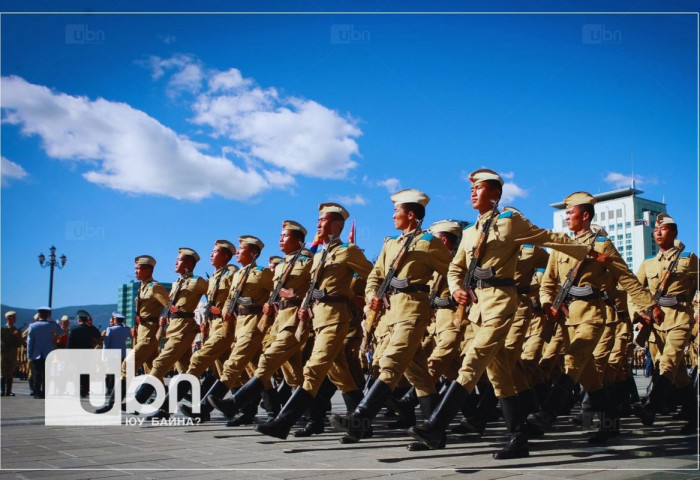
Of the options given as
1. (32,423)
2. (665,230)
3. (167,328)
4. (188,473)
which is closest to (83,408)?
(32,423)

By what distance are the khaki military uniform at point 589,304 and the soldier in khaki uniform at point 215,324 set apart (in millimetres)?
4285

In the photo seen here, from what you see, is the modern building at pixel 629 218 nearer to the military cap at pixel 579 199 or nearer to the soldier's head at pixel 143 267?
the soldier's head at pixel 143 267

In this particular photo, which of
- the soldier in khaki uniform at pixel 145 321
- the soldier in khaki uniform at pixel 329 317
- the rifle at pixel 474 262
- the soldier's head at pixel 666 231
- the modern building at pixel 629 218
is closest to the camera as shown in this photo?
the rifle at pixel 474 262

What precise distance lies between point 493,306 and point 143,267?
22.8 ft

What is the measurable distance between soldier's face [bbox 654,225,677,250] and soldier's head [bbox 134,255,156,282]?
7.62m

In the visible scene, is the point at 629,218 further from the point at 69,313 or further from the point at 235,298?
the point at 235,298

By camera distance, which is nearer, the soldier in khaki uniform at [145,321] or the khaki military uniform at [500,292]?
the khaki military uniform at [500,292]

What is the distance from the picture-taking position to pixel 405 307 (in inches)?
257

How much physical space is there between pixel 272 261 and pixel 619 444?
653 cm

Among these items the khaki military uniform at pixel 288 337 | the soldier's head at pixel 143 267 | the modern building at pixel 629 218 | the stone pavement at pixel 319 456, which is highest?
the modern building at pixel 629 218

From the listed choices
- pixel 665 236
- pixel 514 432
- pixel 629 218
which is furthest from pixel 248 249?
pixel 629 218

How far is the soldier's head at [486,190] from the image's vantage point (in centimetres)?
636

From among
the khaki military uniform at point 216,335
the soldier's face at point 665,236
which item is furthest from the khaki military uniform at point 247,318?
the soldier's face at point 665,236

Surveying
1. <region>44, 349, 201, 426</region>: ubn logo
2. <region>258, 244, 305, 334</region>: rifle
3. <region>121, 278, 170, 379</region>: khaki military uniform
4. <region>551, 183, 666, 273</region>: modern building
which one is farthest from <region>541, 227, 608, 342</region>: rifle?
<region>551, 183, 666, 273</region>: modern building
